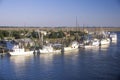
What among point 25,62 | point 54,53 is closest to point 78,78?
point 25,62

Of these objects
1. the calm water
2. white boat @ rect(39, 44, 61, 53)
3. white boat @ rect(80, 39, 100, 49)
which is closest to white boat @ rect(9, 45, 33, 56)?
white boat @ rect(39, 44, 61, 53)

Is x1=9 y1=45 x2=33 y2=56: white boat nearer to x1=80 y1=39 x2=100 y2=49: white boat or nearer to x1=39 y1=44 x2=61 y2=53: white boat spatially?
x1=39 y1=44 x2=61 y2=53: white boat

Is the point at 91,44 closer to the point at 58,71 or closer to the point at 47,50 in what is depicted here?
the point at 47,50

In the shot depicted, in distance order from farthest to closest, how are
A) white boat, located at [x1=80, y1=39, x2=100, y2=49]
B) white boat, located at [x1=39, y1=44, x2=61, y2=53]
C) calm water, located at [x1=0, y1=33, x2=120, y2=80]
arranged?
white boat, located at [x1=80, y1=39, x2=100, y2=49] < white boat, located at [x1=39, y1=44, x2=61, y2=53] < calm water, located at [x1=0, y1=33, x2=120, y2=80]

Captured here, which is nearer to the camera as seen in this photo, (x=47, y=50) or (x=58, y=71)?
(x=58, y=71)

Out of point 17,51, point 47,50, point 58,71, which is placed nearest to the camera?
point 58,71

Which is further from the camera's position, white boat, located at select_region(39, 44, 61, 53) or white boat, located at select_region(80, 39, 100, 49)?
white boat, located at select_region(80, 39, 100, 49)

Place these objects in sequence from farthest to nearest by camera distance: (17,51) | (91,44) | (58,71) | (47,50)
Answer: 1. (91,44)
2. (47,50)
3. (17,51)
4. (58,71)

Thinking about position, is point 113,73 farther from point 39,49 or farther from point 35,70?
point 39,49

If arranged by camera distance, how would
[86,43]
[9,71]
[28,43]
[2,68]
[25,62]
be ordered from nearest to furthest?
[9,71] < [2,68] < [25,62] < [28,43] < [86,43]

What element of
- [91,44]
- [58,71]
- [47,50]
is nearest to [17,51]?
[47,50]

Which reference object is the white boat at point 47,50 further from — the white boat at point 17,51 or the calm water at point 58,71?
the calm water at point 58,71
